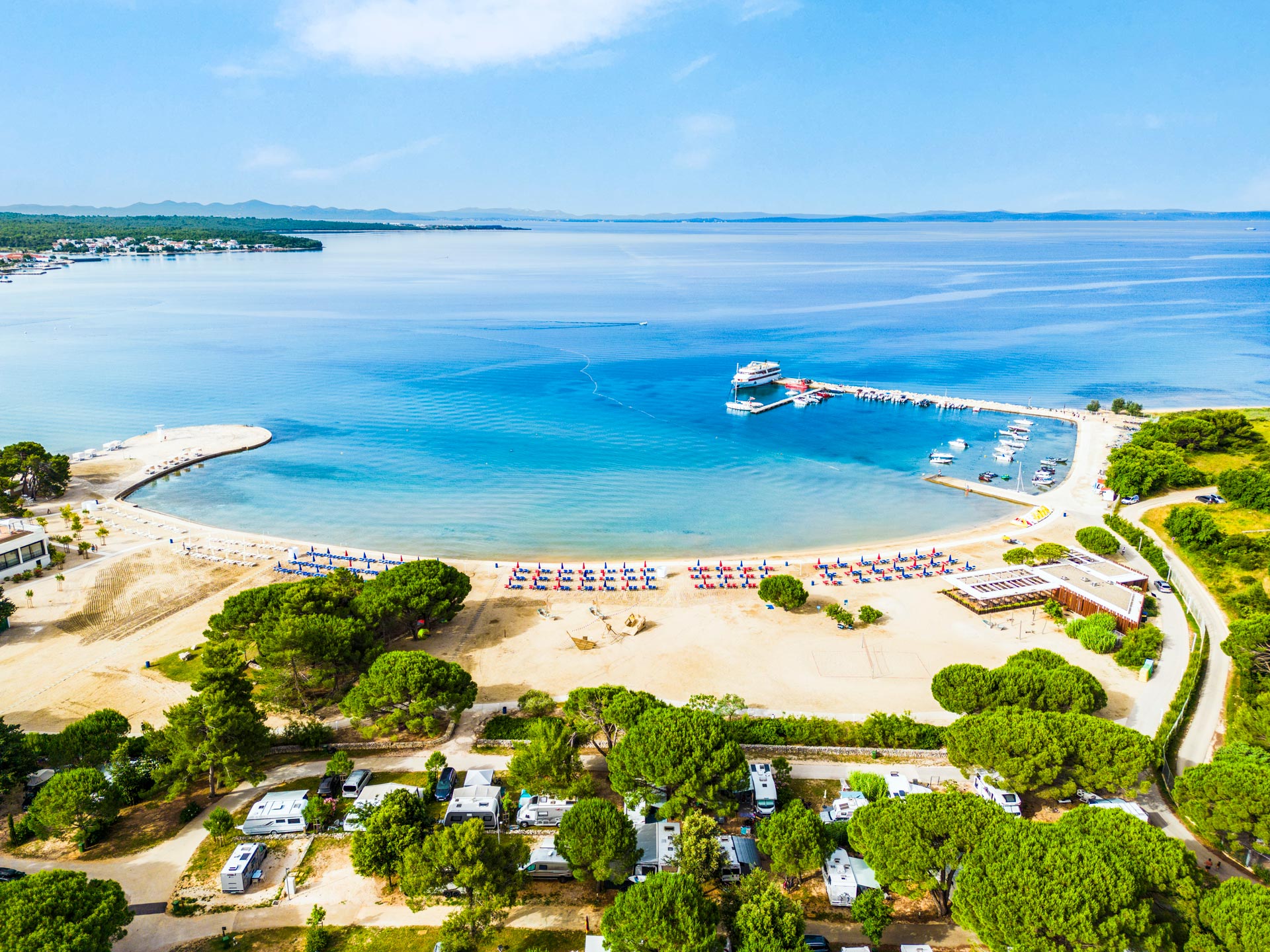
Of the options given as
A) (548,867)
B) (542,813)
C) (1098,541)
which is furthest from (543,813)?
(1098,541)

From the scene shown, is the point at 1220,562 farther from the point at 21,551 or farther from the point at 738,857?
the point at 21,551

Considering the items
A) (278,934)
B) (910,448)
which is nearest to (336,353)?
(910,448)

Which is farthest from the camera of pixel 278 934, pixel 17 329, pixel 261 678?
pixel 17 329

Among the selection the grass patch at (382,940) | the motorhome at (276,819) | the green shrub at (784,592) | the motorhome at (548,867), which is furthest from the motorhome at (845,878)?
the green shrub at (784,592)

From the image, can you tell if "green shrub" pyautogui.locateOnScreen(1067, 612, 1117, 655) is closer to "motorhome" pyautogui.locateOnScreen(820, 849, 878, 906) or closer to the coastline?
the coastline

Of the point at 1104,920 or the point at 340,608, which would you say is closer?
the point at 1104,920

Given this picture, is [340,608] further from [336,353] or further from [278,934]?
[336,353]

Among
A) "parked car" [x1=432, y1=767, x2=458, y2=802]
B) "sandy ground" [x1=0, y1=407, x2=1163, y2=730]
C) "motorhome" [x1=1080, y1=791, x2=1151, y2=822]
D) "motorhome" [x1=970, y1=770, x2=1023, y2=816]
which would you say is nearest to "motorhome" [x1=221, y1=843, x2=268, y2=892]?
"parked car" [x1=432, y1=767, x2=458, y2=802]

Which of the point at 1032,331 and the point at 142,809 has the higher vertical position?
the point at 1032,331
